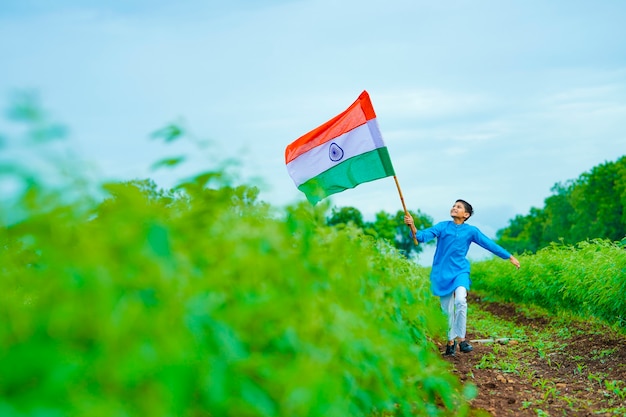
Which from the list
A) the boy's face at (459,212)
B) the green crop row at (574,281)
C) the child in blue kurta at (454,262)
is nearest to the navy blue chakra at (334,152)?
the child in blue kurta at (454,262)

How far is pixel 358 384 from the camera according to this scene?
339cm

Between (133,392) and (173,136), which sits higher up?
(173,136)

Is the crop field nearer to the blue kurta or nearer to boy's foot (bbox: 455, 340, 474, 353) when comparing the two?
the blue kurta

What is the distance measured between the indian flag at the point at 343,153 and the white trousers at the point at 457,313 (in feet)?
5.35

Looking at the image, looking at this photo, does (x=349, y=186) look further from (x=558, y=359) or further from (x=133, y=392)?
(x=133, y=392)

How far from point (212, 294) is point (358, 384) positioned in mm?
1282

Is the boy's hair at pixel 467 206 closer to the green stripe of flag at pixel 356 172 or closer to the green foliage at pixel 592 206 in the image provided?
the green stripe of flag at pixel 356 172

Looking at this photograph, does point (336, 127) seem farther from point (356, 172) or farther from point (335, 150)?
point (356, 172)

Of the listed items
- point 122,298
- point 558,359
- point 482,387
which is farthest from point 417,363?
point 558,359

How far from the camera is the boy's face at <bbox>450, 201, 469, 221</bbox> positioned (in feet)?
27.0

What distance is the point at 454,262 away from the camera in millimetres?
8102

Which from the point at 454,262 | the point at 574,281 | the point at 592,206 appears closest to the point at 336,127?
the point at 454,262

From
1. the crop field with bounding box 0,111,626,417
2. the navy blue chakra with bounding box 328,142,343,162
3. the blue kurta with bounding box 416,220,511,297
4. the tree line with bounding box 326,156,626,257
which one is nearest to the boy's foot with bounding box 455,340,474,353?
the blue kurta with bounding box 416,220,511,297

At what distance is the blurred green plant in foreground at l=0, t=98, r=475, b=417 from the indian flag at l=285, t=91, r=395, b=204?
15.6 feet
